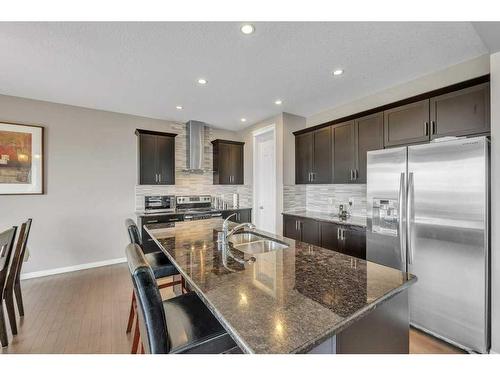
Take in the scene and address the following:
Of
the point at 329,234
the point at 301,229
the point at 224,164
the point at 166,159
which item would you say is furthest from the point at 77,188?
the point at 329,234

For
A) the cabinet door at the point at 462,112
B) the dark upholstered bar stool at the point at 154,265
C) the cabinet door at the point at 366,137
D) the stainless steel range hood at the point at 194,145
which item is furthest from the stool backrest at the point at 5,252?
the cabinet door at the point at 462,112

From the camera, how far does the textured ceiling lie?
1.92 meters

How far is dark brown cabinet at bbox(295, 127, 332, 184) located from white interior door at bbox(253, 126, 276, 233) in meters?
0.55

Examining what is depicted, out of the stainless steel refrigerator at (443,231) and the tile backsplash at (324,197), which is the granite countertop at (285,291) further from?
the tile backsplash at (324,197)

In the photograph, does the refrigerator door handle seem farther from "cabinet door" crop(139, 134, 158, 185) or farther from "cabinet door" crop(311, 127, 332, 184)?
"cabinet door" crop(139, 134, 158, 185)

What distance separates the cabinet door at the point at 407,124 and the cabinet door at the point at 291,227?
5.86 ft

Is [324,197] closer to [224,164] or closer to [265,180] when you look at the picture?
[265,180]

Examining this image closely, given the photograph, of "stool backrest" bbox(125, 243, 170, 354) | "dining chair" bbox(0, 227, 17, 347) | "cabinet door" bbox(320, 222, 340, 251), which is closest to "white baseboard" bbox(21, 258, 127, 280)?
"dining chair" bbox(0, 227, 17, 347)

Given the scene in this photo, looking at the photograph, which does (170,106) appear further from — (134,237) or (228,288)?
(228,288)

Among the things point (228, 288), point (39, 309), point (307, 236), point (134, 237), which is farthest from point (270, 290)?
point (39, 309)

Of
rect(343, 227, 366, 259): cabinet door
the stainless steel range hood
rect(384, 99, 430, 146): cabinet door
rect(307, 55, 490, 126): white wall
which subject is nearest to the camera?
rect(307, 55, 490, 126): white wall

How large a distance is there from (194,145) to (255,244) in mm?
3239

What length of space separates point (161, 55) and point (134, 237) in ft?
5.81
